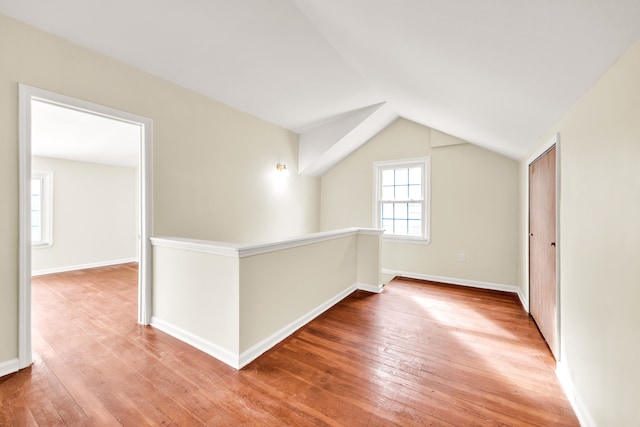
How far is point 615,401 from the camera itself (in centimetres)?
118

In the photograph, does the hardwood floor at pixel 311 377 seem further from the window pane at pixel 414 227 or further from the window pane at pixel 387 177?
the window pane at pixel 387 177

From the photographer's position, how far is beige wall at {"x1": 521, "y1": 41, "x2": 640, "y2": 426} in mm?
1054

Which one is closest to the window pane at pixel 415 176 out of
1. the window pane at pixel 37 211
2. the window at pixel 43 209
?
the window at pixel 43 209

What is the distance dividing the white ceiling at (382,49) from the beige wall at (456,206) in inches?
25.9

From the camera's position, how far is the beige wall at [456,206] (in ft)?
12.6

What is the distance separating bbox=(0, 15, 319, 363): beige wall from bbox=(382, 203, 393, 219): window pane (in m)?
1.46

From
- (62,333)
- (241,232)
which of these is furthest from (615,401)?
(62,333)

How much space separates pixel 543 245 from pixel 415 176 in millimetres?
2333

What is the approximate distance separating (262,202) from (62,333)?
2.51 metres

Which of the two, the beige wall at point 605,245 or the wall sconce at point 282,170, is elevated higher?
the wall sconce at point 282,170

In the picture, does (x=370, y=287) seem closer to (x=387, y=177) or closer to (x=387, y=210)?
(x=387, y=210)

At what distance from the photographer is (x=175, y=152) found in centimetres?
279

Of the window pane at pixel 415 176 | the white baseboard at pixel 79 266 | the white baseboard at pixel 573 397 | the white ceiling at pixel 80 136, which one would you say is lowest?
the white baseboard at pixel 573 397

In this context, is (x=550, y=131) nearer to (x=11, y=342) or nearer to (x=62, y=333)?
(x=11, y=342)
